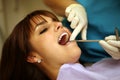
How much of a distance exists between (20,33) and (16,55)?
0.10 meters

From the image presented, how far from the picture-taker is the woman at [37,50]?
43.0 inches

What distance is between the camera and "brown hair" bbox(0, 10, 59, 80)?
45.0 inches

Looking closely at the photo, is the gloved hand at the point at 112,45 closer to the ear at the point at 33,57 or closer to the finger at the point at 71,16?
the finger at the point at 71,16

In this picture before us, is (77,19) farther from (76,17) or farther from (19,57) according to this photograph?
(19,57)

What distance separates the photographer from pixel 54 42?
109 centimetres

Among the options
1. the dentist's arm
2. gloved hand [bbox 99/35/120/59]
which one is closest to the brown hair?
the dentist's arm

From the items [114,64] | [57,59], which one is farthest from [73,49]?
[114,64]

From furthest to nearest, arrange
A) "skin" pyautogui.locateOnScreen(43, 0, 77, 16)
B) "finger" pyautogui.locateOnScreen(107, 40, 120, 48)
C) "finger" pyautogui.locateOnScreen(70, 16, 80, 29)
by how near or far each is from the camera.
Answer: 1. "skin" pyautogui.locateOnScreen(43, 0, 77, 16)
2. "finger" pyautogui.locateOnScreen(70, 16, 80, 29)
3. "finger" pyautogui.locateOnScreen(107, 40, 120, 48)

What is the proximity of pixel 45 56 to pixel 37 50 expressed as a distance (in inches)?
1.8

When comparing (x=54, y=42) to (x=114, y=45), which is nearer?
(x=114, y=45)

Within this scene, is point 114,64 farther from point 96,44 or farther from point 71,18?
point 71,18

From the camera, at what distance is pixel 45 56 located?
43.8 inches

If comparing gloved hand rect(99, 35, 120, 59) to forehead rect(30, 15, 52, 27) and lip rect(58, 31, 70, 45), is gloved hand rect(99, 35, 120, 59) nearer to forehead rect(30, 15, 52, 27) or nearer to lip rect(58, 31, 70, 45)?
lip rect(58, 31, 70, 45)

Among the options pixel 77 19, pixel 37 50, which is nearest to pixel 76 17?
pixel 77 19
